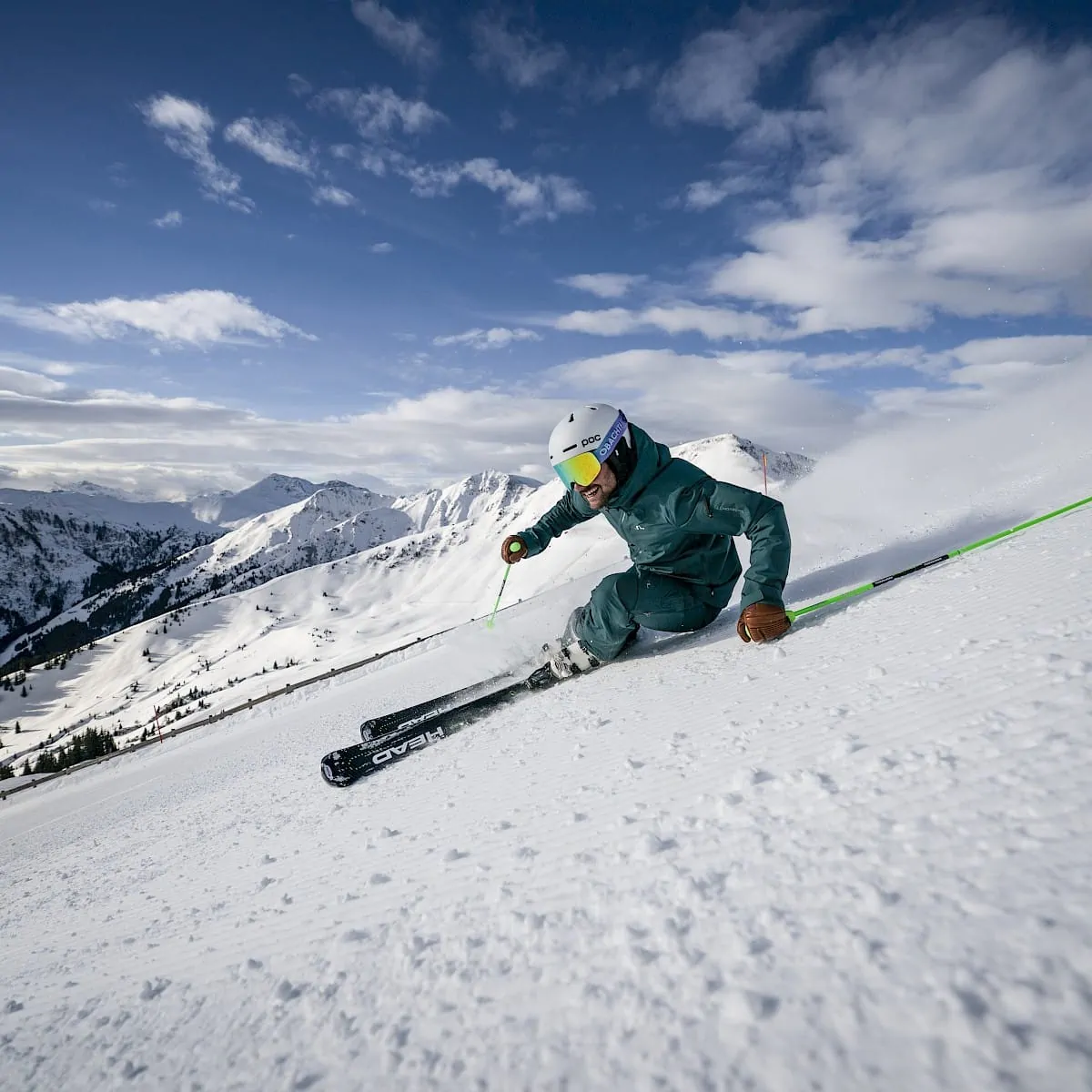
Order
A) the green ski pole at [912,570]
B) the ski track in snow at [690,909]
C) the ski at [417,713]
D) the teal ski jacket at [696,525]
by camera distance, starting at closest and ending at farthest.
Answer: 1. the ski track in snow at [690,909]
2. the teal ski jacket at [696,525]
3. the green ski pole at [912,570]
4. the ski at [417,713]

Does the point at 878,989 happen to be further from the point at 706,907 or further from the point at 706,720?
the point at 706,720

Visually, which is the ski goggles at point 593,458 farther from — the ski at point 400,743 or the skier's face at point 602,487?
the ski at point 400,743

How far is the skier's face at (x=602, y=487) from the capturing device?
15.2ft

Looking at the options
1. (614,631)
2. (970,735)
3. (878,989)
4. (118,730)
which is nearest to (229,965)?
(878,989)

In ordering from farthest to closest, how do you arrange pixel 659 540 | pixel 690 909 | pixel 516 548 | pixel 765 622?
1. pixel 516 548
2. pixel 659 540
3. pixel 765 622
4. pixel 690 909

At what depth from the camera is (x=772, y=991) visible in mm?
1267

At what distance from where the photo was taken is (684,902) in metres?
1.63

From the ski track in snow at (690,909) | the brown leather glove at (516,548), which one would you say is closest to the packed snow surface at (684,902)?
the ski track in snow at (690,909)

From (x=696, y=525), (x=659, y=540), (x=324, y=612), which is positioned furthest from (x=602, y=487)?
(x=324, y=612)

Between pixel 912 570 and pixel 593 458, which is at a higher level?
pixel 593 458

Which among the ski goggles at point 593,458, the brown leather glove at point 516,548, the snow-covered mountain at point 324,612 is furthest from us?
the snow-covered mountain at point 324,612

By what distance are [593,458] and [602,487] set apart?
0.27 meters

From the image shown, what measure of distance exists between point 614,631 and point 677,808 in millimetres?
2757

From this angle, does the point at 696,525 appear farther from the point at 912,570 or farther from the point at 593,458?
the point at 912,570
